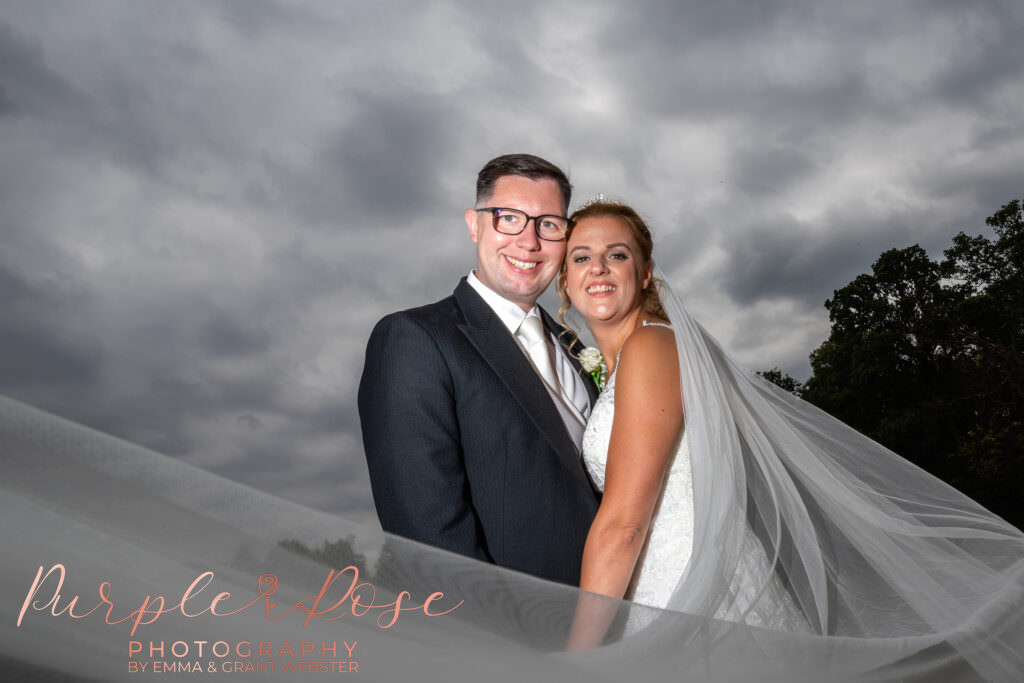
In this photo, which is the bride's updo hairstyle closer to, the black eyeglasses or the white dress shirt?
the black eyeglasses

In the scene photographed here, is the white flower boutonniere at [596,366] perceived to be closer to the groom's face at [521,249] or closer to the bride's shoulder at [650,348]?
the groom's face at [521,249]

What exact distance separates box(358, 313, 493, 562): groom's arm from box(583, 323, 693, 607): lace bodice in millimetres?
708

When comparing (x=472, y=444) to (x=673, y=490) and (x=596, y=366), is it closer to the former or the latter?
(x=673, y=490)

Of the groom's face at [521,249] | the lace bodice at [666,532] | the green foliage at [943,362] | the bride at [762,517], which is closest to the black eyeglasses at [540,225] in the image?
the groom's face at [521,249]

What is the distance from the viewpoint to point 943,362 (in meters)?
24.7

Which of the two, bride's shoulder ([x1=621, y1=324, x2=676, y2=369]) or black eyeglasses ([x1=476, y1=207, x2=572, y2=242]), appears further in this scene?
black eyeglasses ([x1=476, y1=207, x2=572, y2=242])

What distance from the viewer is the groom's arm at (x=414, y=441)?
3275 millimetres

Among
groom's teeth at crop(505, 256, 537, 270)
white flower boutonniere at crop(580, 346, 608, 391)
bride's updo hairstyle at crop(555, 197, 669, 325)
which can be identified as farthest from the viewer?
white flower boutonniere at crop(580, 346, 608, 391)

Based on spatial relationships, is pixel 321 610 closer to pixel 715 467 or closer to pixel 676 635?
pixel 676 635

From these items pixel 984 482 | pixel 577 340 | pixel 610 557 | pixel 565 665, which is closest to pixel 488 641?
pixel 565 665

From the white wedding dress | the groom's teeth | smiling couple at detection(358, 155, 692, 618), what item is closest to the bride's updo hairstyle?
smiling couple at detection(358, 155, 692, 618)

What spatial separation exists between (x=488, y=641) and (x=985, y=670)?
213 cm

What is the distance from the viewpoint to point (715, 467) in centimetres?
Answer: 317

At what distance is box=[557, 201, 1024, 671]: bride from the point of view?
2.97m
